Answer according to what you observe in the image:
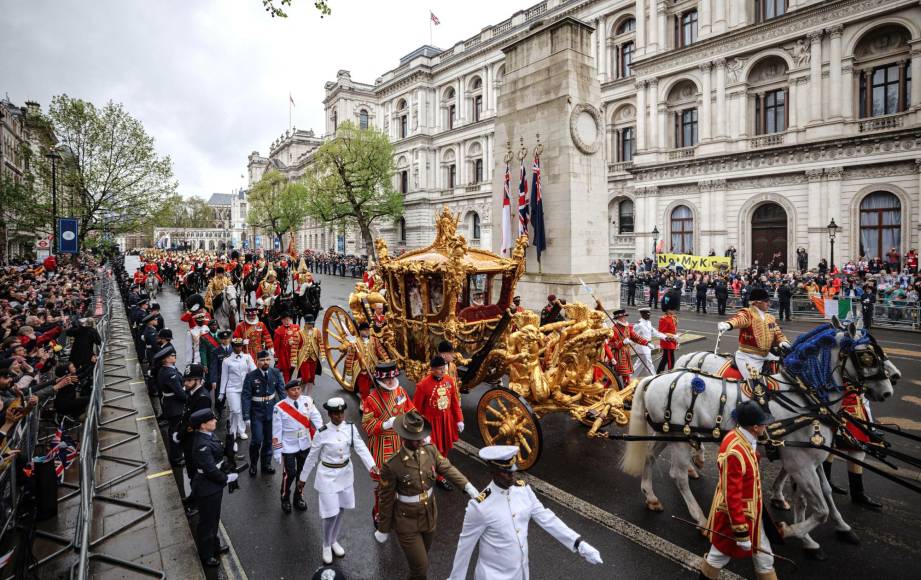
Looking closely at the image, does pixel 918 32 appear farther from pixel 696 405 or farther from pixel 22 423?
pixel 22 423

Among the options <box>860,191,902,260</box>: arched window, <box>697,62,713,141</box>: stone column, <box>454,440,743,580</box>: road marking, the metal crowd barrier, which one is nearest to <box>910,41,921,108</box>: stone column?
<box>860,191,902,260</box>: arched window

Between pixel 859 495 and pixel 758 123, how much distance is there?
29.5m

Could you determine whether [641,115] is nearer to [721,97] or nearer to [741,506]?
[721,97]

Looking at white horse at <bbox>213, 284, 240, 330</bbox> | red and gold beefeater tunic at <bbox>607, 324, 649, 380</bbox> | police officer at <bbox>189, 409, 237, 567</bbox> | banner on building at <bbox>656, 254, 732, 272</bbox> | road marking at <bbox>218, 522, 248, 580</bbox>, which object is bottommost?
road marking at <bbox>218, 522, 248, 580</bbox>

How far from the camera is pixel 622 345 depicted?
9547 mm

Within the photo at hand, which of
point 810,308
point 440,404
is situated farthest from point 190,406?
point 810,308

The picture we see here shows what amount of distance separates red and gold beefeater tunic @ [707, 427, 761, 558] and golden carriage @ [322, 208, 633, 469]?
205cm

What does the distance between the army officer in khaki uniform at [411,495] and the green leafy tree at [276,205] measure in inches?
2153

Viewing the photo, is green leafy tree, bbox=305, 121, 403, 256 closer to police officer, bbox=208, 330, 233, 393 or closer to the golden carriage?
police officer, bbox=208, 330, 233, 393

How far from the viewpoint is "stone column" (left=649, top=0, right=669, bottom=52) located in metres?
32.4

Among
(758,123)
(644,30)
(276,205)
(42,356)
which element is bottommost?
(42,356)

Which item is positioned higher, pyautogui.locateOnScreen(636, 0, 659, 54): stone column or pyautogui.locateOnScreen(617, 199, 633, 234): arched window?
pyautogui.locateOnScreen(636, 0, 659, 54): stone column

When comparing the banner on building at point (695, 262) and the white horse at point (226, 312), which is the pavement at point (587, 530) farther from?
the banner on building at point (695, 262)

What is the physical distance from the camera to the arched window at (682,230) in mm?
31953
